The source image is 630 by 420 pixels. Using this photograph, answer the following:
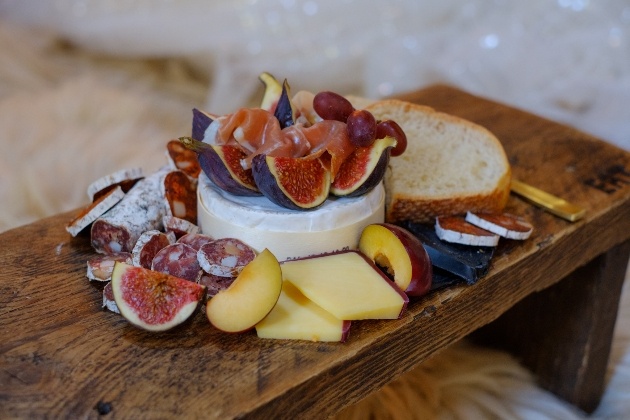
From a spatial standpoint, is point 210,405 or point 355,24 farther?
point 355,24

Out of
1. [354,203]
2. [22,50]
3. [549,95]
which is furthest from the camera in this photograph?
[22,50]

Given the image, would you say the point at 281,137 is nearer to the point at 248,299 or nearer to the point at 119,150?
the point at 248,299

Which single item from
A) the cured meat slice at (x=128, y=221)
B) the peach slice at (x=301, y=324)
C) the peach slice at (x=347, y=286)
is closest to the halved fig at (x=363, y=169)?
the peach slice at (x=347, y=286)

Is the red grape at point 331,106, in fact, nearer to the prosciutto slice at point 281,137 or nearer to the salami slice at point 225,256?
the prosciutto slice at point 281,137

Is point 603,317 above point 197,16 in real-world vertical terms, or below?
below

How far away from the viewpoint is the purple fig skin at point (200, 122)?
4.21ft

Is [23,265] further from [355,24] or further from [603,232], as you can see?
[355,24]

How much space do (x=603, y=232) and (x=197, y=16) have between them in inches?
86.0

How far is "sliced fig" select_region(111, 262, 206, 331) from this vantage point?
107cm

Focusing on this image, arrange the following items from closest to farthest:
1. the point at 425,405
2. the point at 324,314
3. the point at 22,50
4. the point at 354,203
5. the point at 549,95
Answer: the point at 324,314 → the point at 354,203 → the point at 425,405 → the point at 549,95 → the point at 22,50

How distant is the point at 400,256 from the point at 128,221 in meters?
0.50

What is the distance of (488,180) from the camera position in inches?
56.7

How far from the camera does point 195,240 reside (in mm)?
1224

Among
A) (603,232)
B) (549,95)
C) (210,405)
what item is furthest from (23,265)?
(549,95)
